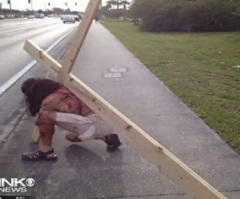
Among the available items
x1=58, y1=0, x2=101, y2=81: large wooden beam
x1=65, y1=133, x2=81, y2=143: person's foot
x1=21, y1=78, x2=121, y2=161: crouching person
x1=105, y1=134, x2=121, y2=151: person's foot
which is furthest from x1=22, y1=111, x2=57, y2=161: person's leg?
x1=58, y1=0, x2=101, y2=81: large wooden beam

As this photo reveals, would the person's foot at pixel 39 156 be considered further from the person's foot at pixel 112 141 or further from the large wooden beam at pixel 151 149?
the large wooden beam at pixel 151 149

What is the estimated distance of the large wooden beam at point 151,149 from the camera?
347 cm

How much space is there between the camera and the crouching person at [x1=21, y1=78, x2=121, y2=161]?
4.80m

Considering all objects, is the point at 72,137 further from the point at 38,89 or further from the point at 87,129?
the point at 38,89

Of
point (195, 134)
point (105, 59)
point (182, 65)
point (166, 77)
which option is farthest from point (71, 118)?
point (105, 59)

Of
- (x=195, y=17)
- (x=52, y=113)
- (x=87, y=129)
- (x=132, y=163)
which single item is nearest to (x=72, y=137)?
(x=87, y=129)

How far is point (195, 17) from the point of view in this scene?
119 ft

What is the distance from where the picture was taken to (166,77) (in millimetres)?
10578

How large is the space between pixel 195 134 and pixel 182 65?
7.55 metres

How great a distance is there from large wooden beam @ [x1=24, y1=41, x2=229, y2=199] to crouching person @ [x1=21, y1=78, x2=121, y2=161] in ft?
1.99

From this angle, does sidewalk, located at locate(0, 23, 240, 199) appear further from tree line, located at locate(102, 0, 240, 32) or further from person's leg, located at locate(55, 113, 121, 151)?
tree line, located at locate(102, 0, 240, 32)

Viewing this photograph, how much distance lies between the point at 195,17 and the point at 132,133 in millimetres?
33637

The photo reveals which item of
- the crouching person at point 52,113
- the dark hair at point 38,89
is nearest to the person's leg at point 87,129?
the crouching person at point 52,113

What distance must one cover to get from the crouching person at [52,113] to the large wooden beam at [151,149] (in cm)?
61
